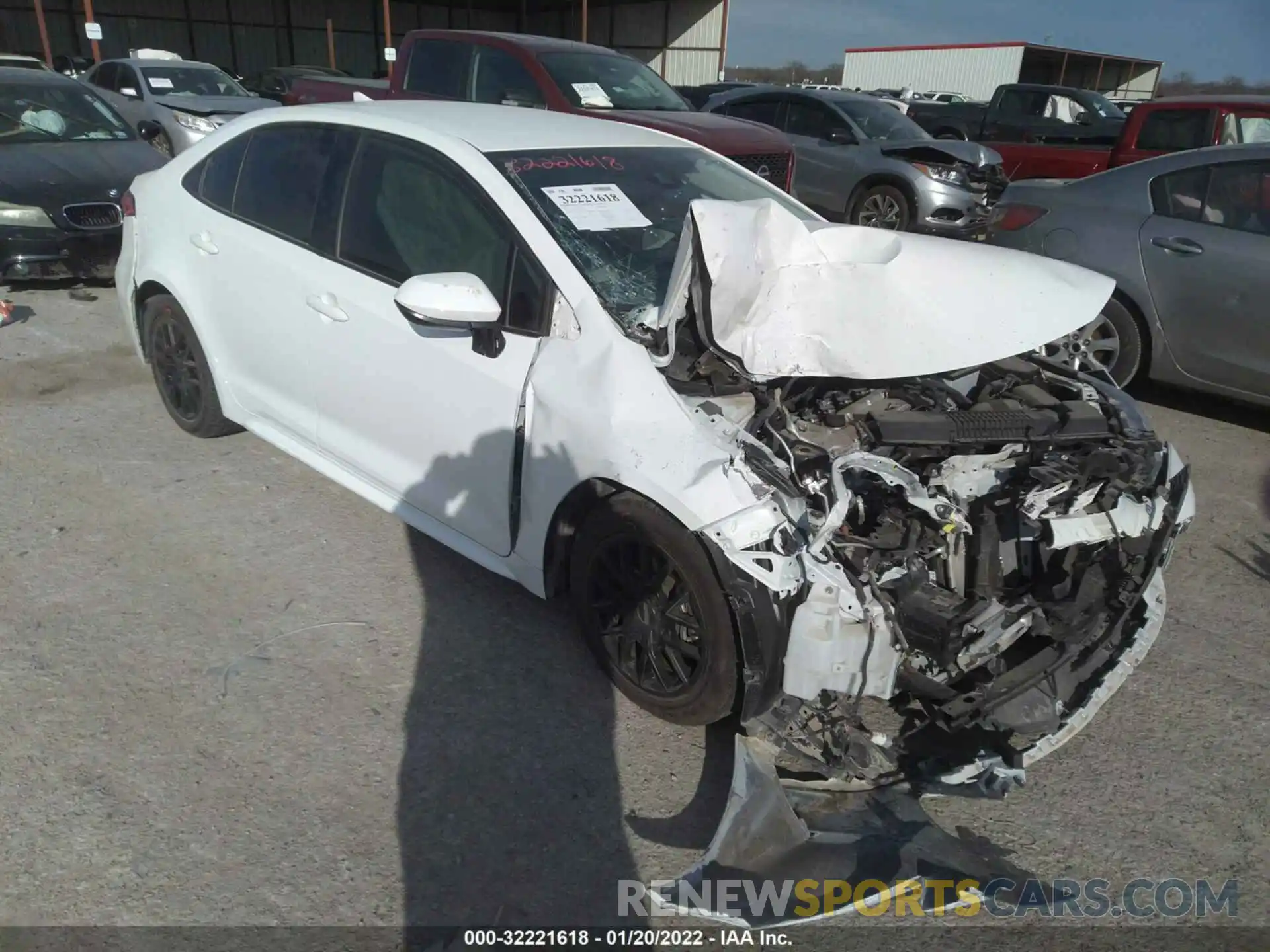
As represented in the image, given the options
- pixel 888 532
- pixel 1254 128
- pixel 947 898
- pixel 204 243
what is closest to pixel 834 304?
pixel 888 532

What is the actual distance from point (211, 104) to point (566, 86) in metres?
6.29

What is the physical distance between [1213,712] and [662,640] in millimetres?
1946

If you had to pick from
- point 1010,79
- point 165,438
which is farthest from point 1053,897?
point 1010,79

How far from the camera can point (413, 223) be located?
340 centimetres

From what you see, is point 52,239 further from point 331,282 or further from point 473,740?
point 473,740

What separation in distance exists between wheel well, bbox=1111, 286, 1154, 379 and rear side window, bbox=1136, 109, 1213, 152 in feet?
12.9

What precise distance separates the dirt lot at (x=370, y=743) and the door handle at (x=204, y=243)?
3.65 ft

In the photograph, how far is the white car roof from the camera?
3455 mm

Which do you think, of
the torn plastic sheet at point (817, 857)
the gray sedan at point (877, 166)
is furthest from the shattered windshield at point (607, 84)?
the torn plastic sheet at point (817, 857)

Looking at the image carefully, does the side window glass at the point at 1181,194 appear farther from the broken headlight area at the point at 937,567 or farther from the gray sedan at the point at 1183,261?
the broken headlight area at the point at 937,567

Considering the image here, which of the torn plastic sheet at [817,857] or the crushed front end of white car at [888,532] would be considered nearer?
the torn plastic sheet at [817,857]

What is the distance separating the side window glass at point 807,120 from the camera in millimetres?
11258

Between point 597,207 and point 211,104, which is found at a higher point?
point 597,207

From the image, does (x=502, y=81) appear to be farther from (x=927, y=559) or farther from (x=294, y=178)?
(x=927, y=559)
